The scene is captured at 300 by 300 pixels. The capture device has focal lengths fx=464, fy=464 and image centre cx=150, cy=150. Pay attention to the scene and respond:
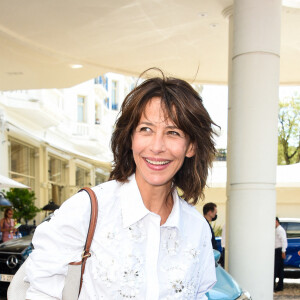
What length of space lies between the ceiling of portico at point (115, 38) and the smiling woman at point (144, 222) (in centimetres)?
599

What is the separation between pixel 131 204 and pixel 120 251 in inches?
8.0

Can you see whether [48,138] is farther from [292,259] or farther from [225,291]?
[225,291]

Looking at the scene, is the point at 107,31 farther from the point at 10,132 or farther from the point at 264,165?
the point at 10,132

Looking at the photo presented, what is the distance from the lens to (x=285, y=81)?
1336cm

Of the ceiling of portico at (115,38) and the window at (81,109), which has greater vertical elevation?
the window at (81,109)

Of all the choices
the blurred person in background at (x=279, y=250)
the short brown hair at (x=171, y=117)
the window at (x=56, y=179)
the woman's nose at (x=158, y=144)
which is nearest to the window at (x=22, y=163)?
the window at (x=56, y=179)

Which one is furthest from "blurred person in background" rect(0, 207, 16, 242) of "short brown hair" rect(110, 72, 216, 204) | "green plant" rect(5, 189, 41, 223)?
"short brown hair" rect(110, 72, 216, 204)

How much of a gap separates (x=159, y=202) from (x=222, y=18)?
694 cm

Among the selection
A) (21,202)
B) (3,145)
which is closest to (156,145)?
(21,202)

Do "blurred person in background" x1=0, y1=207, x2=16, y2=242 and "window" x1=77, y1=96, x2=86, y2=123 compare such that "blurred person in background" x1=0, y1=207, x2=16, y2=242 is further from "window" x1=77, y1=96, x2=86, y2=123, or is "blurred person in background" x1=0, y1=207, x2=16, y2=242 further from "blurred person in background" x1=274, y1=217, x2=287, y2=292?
"window" x1=77, y1=96, x2=86, y2=123

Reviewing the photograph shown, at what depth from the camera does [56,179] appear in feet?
80.0

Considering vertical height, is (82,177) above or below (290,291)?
above

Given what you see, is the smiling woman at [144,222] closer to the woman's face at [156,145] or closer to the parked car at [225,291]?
the woman's face at [156,145]

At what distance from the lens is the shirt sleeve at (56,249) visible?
1750 mm
